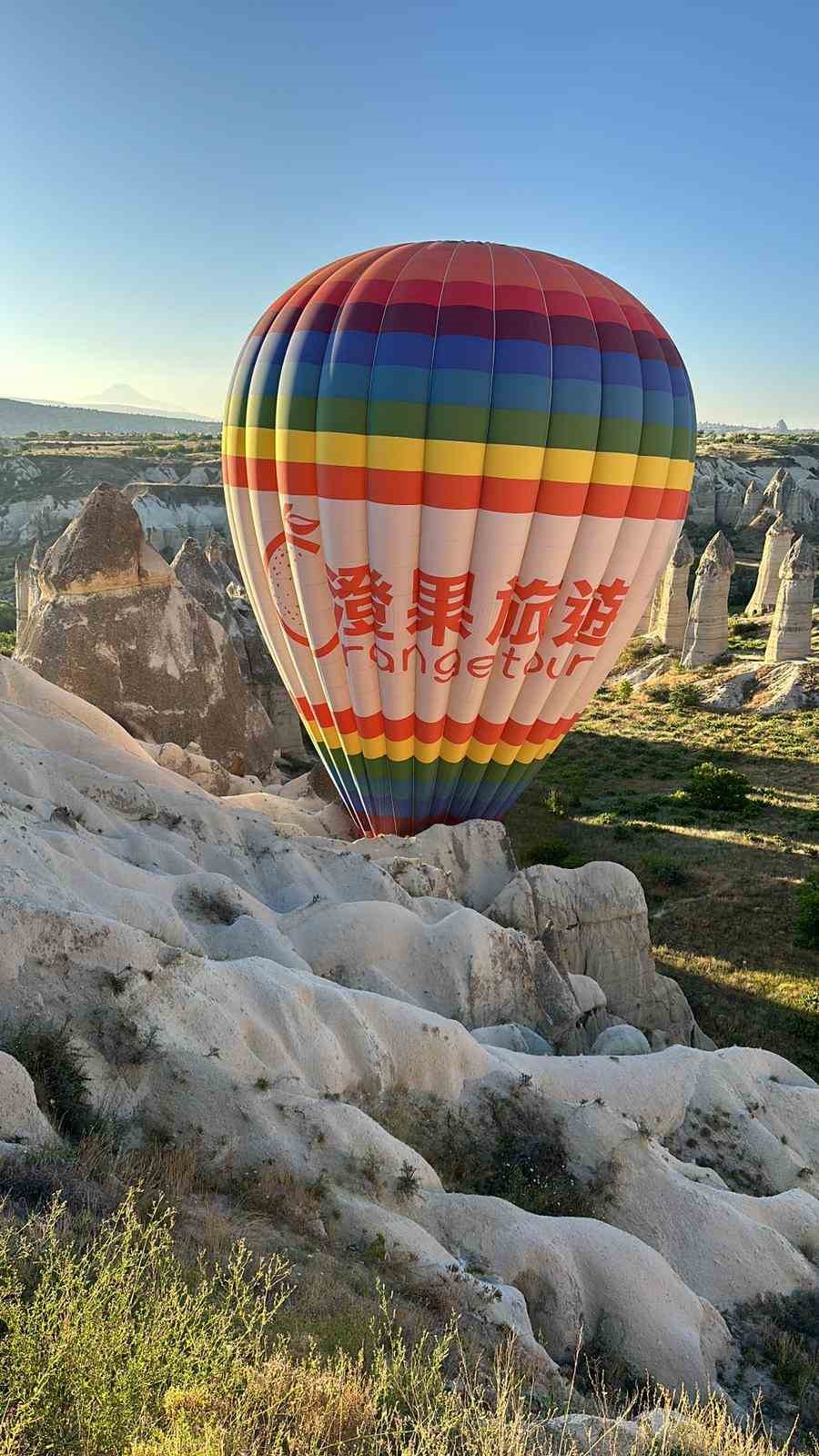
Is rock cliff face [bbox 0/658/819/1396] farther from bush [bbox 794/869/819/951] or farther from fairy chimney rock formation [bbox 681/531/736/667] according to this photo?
fairy chimney rock formation [bbox 681/531/736/667]

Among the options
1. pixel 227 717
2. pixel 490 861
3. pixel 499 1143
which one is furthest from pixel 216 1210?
pixel 227 717

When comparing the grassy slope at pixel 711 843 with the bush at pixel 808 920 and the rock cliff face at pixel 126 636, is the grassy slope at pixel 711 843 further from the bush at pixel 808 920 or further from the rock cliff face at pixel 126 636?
the rock cliff face at pixel 126 636

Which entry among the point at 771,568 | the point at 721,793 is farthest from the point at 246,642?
the point at 771,568

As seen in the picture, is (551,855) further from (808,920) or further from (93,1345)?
(93,1345)

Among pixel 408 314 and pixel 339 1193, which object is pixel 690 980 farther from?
pixel 408 314

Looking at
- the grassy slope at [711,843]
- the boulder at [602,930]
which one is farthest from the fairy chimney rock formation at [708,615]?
the boulder at [602,930]

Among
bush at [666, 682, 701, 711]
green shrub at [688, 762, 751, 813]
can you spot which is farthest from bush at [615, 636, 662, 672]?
green shrub at [688, 762, 751, 813]
